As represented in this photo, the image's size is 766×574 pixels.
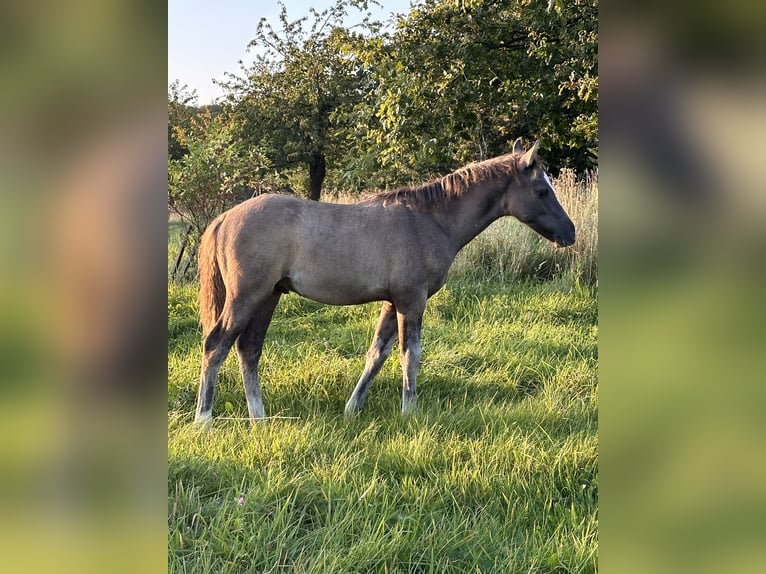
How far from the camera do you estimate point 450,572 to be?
195 centimetres

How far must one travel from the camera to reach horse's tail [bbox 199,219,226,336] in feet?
11.8

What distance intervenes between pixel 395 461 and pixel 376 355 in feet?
4.03

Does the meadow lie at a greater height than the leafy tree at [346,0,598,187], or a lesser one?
lesser

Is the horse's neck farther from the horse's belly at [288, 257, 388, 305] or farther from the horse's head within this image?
the horse's belly at [288, 257, 388, 305]

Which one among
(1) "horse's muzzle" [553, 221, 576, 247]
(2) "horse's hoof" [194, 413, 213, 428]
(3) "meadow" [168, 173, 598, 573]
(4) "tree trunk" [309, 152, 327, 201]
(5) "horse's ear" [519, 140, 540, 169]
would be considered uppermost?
(4) "tree trunk" [309, 152, 327, 201]

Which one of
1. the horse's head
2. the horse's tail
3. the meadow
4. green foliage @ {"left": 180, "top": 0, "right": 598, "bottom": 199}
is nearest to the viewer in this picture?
the meadow

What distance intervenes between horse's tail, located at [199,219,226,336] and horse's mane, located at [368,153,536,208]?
1227 millimetres
